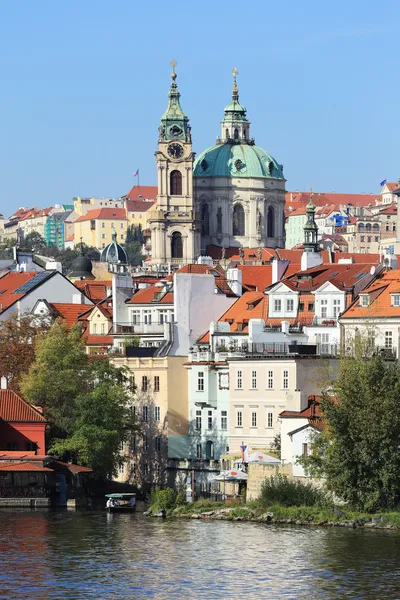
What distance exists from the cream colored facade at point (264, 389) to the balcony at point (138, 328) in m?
13.4

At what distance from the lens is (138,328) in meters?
112

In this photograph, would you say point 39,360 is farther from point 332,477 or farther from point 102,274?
point 102,274

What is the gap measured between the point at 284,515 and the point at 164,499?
7.15 meters

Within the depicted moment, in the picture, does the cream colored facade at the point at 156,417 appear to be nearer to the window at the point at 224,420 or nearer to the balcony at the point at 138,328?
the window at the point at 224,420

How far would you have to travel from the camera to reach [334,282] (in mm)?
105938

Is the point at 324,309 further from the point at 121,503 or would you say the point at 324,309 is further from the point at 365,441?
the point at 365,441

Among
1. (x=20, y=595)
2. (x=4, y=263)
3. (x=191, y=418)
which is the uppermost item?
(x=4, y=263)

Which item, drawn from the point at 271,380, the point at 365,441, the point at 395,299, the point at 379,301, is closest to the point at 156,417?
the point at 271,380

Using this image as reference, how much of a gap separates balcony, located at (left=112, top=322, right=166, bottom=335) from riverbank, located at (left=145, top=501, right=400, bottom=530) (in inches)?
869

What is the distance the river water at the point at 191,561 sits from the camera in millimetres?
67188

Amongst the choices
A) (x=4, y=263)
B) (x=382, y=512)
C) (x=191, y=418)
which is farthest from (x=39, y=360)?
(x=4, y=263)

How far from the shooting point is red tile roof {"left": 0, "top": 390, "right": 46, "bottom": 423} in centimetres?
9588

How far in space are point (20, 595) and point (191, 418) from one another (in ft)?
114

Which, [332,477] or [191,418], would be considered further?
[191,418]
